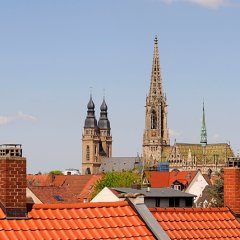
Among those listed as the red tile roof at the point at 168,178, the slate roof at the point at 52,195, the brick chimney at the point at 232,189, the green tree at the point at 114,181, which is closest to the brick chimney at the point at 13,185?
the brick chimney at the point at 232,189

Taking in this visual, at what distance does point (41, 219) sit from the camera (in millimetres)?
18906

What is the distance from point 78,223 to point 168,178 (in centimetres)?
12751

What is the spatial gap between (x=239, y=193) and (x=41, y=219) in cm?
632

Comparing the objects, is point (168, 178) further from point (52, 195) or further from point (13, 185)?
point (13, 185)

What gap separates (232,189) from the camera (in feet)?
75.0

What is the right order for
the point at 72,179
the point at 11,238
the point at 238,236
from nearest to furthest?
the point at 11,238 → the point at 238,236 → the point at 72,179

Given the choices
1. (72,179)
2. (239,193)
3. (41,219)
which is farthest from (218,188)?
(72,179)

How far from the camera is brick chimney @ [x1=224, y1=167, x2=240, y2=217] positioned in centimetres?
2278

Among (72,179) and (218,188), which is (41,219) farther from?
(72,179)

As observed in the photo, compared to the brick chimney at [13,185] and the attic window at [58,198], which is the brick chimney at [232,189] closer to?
the brick chimney at [13,185]

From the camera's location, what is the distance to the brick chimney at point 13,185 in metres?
18.2

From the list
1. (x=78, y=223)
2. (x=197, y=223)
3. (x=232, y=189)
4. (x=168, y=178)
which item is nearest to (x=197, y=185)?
(x=168, y=178)

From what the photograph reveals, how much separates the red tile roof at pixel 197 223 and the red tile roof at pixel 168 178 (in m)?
114

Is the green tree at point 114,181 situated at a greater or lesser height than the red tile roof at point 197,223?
lesser
